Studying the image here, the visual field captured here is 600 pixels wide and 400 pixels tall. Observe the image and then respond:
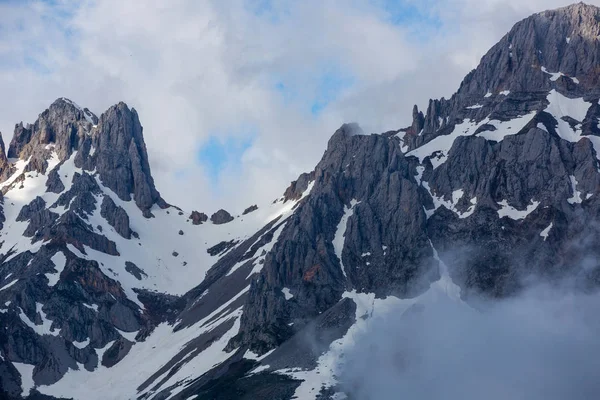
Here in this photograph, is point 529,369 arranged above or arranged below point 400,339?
below

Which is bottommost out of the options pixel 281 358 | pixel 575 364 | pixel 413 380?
Answer: pixel 575 364

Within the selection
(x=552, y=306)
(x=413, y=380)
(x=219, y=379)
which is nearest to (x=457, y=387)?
(x=413, y=380)

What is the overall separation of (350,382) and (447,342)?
22.8m

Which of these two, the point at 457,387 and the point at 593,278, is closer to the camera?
the point at 457,387

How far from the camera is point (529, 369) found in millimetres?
176625

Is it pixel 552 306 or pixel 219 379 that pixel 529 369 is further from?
pixel 219 379

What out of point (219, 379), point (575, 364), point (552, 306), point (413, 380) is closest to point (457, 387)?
point (413, 380)

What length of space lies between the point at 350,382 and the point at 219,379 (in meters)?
31.9

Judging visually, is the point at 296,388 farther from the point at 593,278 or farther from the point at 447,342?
the point at 593,278

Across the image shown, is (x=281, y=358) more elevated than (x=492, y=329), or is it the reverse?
(x=281, y=358)

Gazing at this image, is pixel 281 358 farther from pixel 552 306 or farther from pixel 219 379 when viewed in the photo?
pixel 552 306

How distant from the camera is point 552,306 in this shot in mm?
195750

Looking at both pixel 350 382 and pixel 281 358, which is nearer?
pixel 350 382

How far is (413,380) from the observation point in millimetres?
177875
